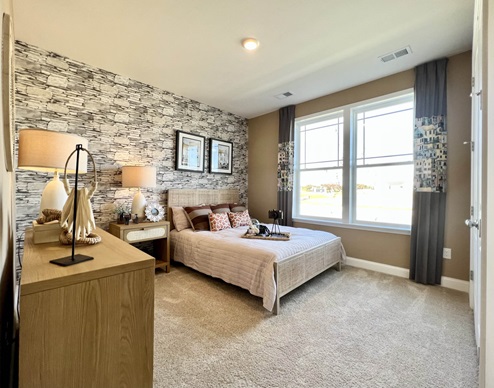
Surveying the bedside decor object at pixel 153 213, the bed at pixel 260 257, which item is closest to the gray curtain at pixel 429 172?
the bed at pixel 260 257

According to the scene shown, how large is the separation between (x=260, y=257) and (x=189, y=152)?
249cm

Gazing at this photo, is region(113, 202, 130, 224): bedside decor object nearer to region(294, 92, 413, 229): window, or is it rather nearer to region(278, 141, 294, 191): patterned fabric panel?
region(278, 141, 294, 191): patterned fabric panel

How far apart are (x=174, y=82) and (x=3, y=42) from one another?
2.54m

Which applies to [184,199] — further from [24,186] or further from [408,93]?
[408,93]

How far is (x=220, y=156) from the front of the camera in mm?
4555

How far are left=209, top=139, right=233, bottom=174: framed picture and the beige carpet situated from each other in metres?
2.35

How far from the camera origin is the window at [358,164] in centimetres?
322

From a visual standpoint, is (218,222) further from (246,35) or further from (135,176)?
(246,35)

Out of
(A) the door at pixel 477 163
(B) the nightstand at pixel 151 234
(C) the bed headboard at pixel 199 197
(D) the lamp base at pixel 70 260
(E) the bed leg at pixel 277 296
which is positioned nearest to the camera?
(D) the lamp base at pixel 70 260

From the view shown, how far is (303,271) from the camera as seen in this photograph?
8.48ft

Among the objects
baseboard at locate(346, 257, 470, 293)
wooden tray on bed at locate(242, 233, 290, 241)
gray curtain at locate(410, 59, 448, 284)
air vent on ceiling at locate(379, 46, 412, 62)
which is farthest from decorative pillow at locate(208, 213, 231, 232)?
air vent on ceiling at locate(379, 46, 412, 62)

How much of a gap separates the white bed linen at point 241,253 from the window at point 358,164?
81 centimetres

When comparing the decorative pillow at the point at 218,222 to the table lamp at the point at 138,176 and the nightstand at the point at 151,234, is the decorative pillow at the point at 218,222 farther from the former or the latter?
the table lamp at the point at 138,176

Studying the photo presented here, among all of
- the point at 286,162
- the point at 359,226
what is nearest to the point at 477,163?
the point at 359,226
